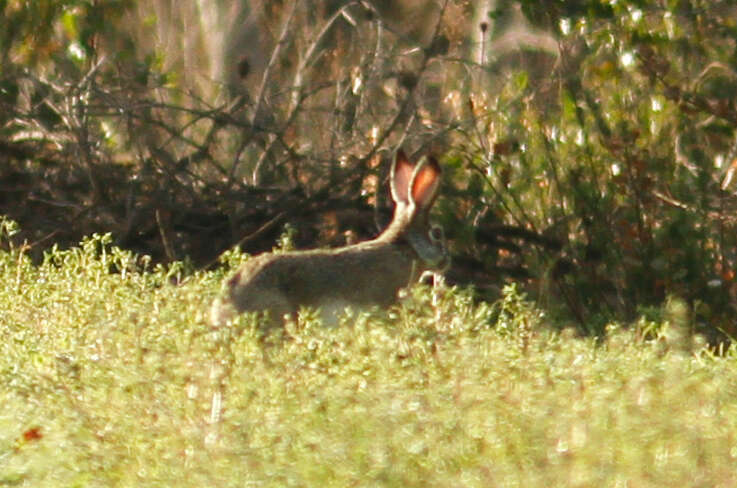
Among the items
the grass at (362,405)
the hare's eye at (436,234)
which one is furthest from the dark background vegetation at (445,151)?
the grass at (362,405)

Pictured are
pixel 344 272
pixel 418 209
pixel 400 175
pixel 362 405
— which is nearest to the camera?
pixel 362 405

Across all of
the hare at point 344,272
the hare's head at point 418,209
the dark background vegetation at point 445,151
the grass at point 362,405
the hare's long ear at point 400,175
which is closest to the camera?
the grass at point 362,405

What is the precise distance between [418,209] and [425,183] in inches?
5.4

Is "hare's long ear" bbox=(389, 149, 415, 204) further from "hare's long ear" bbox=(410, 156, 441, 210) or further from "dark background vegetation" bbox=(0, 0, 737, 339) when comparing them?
"dark background vegetation" bbox=(0, 0, 737, 339)

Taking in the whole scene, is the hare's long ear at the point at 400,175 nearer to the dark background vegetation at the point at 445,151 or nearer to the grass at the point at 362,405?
the dark background vegetation at the point at 445,151

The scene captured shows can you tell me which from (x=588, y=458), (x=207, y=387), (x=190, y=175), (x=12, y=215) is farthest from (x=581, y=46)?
(x=588, y=458)

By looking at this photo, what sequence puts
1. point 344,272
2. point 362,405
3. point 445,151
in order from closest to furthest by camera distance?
point 362,405, point 344,272, point 445,151

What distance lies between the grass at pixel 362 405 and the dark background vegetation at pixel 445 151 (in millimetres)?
2065

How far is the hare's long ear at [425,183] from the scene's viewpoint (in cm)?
727

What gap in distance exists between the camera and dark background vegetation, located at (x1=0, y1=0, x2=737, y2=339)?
26.5 feet

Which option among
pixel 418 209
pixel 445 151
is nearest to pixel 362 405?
pixel 418 209

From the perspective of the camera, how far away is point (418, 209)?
285 inches

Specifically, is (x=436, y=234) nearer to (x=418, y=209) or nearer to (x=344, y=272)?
(x=418, y=209)

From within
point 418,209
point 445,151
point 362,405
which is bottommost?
point 445,151
